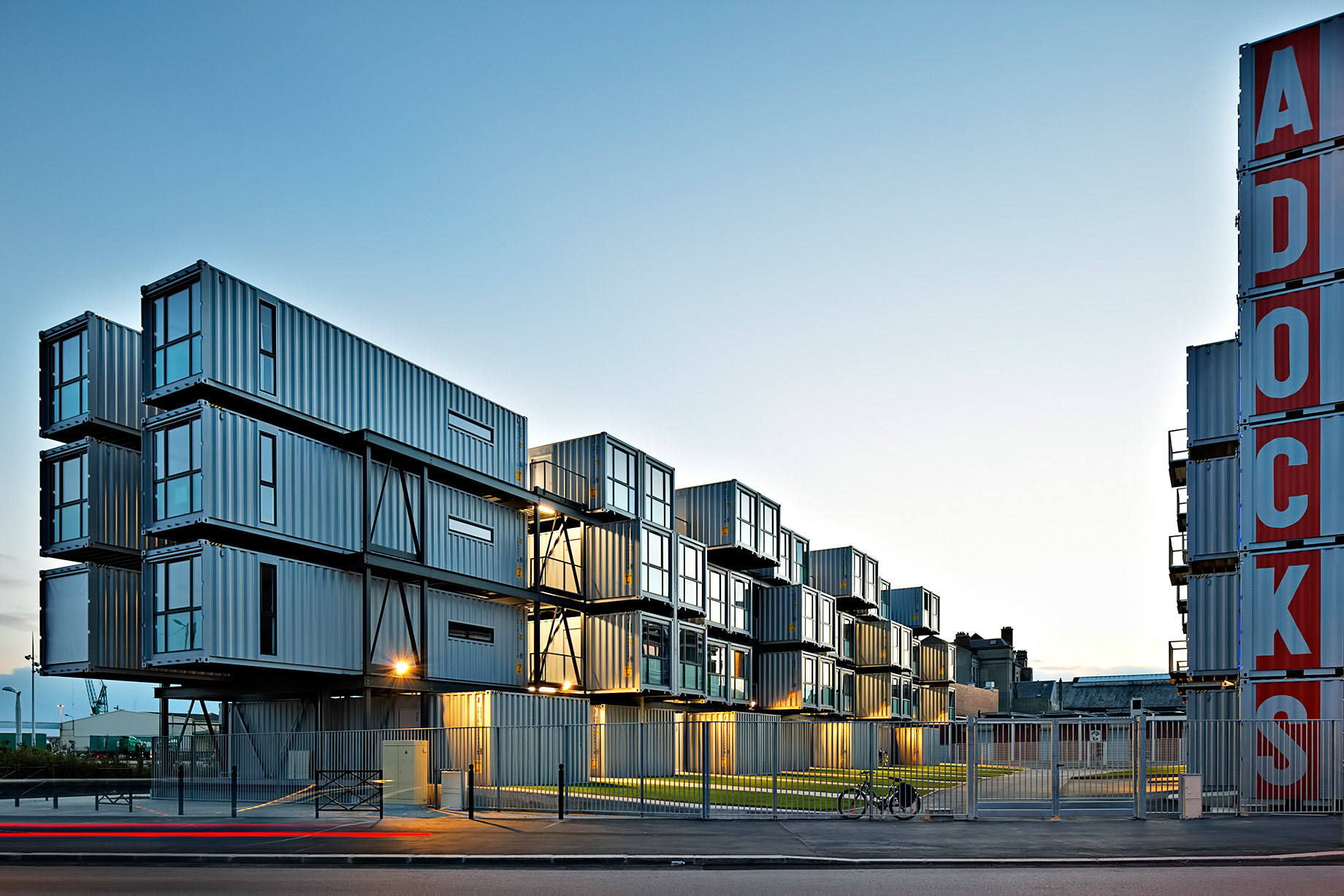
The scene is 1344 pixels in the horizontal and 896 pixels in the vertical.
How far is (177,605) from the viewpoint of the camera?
101 feet

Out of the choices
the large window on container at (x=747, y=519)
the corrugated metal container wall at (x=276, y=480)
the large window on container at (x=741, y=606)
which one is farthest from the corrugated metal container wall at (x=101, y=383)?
the large window on container at (x=741, y=606)

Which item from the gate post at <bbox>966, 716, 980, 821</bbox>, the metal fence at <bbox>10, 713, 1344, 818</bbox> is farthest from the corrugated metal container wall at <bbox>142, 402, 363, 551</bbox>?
the gate post at <bbox>966, 716, 980, 821</bbox>

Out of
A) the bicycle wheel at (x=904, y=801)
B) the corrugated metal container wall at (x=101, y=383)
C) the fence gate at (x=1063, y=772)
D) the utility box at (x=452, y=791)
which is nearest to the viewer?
the bicycle wheel at (x=904, y=801)

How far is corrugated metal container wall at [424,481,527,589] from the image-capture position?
126ft

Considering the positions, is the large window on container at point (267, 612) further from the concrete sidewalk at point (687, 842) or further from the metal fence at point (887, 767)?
the concrete sidewalk at point (687, 842)

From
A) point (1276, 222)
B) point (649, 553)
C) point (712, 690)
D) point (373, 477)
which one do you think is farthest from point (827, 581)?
point (1276, 222)

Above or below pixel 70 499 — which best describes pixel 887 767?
below

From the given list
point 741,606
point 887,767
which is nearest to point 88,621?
point 887,767

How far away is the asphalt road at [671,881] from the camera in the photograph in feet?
45.9

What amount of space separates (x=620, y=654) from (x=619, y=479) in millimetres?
6866

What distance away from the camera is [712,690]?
55.1 m

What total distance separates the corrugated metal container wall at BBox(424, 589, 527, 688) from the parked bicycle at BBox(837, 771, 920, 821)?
668 inches

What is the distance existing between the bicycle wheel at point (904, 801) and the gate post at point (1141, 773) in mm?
4219

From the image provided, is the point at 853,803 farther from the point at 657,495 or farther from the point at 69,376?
the point at 657,495
